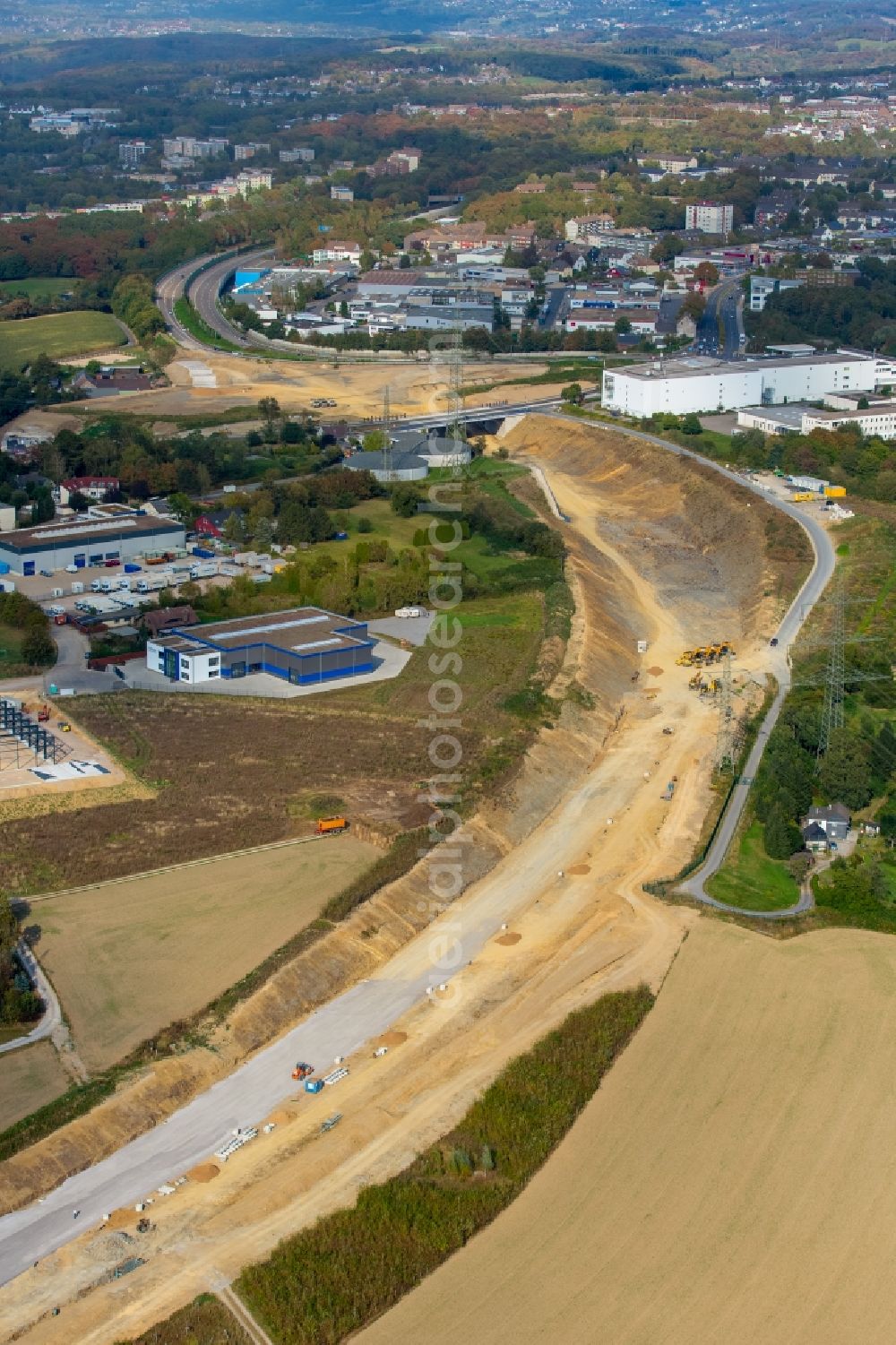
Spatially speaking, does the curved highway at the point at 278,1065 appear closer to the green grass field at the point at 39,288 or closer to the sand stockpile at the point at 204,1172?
the sand stockpile at the point at 204,1172

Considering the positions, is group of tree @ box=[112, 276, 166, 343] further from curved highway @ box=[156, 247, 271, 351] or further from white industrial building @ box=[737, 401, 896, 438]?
white industrial building @ box=[737, 401, 896, 438]

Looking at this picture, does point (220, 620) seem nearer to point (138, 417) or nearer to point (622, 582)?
point (622, 582)

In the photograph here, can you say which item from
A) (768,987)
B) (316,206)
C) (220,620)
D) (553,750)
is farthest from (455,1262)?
(316,206)

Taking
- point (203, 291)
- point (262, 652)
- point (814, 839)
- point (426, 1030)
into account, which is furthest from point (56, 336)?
point (426, 1030)

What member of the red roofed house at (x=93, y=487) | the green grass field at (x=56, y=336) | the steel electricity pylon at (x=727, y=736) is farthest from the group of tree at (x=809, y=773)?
the green grass field at (x=56, y=336)

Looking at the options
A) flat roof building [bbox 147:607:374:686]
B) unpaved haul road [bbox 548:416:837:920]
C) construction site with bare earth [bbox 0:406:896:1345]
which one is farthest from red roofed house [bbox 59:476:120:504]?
construction site with bare earth [bbox 0:406:896:1345]
